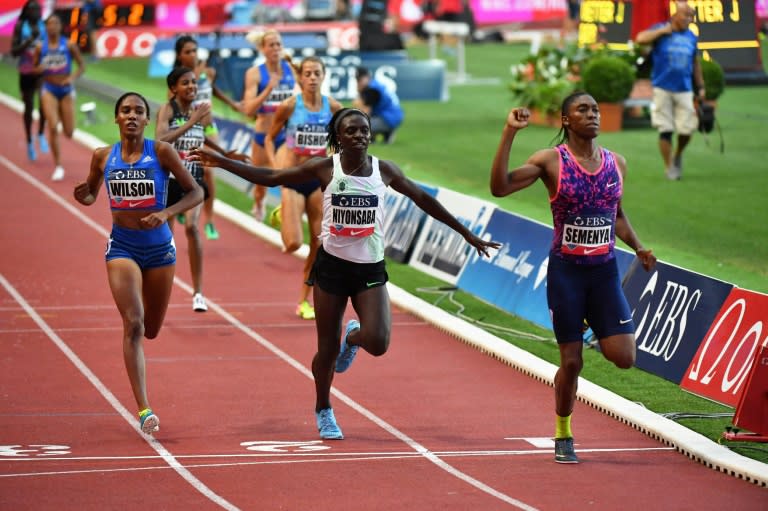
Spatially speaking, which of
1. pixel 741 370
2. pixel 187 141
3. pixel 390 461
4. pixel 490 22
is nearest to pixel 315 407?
pixel 390 461

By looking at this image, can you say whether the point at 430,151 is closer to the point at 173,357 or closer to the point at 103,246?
the point at 103,246

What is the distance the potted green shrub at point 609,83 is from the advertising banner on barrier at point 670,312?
1518cm

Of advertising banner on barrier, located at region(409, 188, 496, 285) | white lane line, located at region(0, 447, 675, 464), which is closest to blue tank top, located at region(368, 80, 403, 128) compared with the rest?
advertising banner on barrier, located at region(409, 188, 496, 285)

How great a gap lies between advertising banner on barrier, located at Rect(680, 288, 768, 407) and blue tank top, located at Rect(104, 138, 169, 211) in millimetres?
4019

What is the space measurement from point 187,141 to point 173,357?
97.9 inches

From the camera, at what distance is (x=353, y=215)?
9.59 m

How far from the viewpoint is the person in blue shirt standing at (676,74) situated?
70.0 feet

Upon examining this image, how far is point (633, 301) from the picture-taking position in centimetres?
1223

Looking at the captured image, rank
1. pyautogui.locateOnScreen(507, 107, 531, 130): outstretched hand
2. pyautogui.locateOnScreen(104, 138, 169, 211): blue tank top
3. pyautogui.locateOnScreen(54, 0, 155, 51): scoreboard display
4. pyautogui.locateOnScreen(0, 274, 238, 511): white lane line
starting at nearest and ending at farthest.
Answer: pyautogui.locateOnScreen(507, 107, 531, 130): outstretched hand
pyautogui.locateOnScreen(0, 274, 238, 511): white lane line
pyautogui.locateOnScreen(104, 138, 169, 211): blue tank top
pyautogui.locateOnScreen(54, 0, 155, 51): scoreboard display

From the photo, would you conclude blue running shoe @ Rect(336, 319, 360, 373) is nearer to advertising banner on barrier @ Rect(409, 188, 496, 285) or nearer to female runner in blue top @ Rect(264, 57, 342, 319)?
female runner in blue top @ Rect(264, 57, 342, 319)

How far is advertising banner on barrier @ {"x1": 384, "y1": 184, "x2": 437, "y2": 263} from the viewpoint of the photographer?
56.6 ft

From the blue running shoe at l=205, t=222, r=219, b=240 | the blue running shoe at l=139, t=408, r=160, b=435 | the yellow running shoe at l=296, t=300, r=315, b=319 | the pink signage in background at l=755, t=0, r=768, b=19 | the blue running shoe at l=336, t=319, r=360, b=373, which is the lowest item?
the blue running shoe at l=205, t=222, r=219, b=240

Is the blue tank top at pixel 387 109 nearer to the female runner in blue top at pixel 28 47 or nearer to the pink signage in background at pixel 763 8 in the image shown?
the female runner in blue top at pixel 28 47

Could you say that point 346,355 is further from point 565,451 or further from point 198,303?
point 198,303
